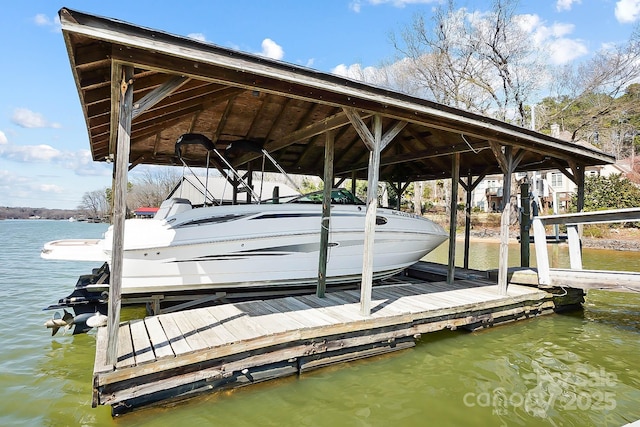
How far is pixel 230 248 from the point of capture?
5055 millimetres

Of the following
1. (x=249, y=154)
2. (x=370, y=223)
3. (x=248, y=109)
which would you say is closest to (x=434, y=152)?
(x=370, y=223)

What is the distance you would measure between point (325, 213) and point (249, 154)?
8.37 ft

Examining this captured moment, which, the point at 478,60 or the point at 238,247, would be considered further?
the point at 478,60

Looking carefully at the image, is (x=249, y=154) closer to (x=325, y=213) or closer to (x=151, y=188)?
(x=325, y=213)

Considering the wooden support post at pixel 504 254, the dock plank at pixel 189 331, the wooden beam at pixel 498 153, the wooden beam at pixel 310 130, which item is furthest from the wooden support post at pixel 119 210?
the wooden support post at pixel 504 254

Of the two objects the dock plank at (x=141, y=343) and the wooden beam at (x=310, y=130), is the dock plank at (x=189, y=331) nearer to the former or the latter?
the dock plank at (x=141, y=343)

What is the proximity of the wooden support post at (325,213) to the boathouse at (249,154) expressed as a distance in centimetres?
4

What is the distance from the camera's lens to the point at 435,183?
3488 cm

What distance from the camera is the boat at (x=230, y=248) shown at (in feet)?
15.2

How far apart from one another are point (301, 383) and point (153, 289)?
2.48 metres

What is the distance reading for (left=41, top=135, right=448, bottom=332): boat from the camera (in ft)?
15.2

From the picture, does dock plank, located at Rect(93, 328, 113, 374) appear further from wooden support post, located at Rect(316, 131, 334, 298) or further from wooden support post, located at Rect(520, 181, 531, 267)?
wooden support post, located at Rect(520, 181, 531, 267)

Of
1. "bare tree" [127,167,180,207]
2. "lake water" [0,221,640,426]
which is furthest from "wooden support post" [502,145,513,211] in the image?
"bare tree" [127,167,180,207]

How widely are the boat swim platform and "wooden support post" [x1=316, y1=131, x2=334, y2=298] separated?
0.30 meters
